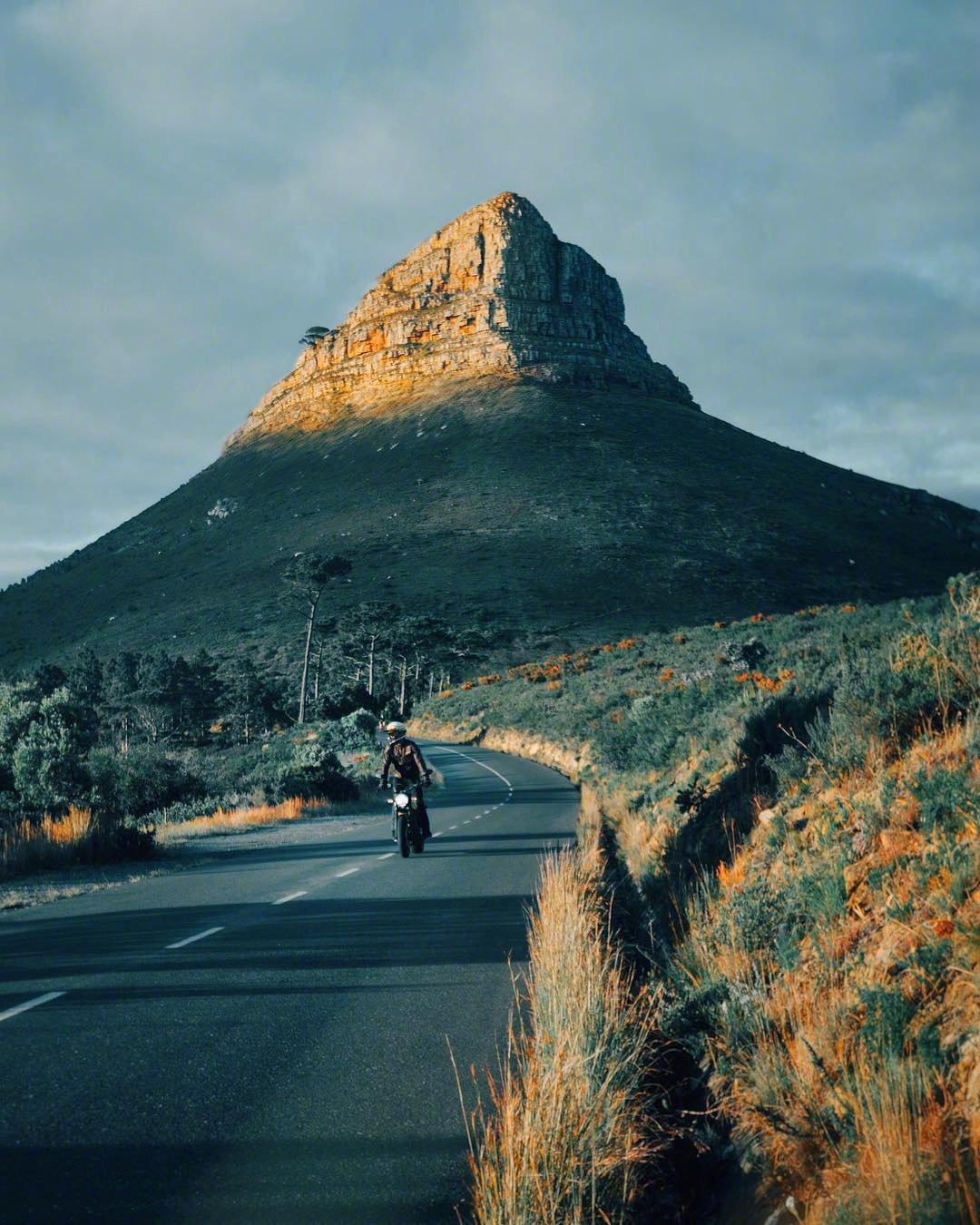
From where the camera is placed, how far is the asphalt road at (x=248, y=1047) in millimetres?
3980

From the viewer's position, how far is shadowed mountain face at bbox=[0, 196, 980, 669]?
8381 cm

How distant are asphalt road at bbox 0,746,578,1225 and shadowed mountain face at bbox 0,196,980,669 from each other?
2587 inches

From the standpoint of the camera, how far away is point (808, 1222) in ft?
11.2

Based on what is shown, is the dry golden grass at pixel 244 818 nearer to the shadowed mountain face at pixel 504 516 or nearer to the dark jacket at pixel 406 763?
the dark jacket at pixel 406 763

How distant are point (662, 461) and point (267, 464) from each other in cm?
5841

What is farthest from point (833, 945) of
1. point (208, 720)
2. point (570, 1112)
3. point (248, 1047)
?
point (208, 720)

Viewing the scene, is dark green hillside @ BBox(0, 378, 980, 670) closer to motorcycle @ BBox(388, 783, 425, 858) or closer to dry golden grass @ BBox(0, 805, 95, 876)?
dry golden grass @ BBox(0, 805, 95, 876)

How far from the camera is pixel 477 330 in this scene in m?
158

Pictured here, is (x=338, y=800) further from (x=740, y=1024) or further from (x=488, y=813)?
(x=740, y=1024)

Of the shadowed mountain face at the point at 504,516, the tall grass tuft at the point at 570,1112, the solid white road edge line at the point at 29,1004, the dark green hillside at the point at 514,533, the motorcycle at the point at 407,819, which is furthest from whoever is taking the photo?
the shadowed mountain face at the point at 504,516

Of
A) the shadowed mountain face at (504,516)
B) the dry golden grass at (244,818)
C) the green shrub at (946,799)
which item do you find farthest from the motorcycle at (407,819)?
the shadowed mountain face at (504,516)

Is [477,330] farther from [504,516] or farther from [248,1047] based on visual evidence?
[248,1047]

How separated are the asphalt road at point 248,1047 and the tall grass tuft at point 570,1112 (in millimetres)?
354

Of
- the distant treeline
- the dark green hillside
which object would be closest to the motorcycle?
the distant treeline
